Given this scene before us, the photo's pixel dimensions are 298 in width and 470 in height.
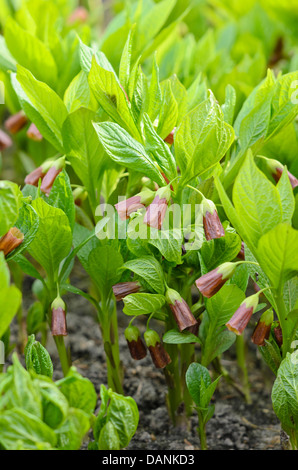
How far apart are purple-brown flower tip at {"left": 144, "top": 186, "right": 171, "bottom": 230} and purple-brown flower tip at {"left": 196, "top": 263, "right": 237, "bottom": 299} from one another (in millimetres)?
123

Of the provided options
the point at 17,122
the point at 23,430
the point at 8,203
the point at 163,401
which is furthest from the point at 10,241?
the point at 17,122

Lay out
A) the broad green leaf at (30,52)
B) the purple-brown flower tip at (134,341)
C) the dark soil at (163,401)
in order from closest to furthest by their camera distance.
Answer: the purple-brown flower tip at (134,341) < the dark soil at (163,401) < the broad green leaf at (30,52)

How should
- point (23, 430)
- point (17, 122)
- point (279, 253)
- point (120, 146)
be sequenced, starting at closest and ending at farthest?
point (23, 430), point (279, 253), point (120, 146), point (17, 122)

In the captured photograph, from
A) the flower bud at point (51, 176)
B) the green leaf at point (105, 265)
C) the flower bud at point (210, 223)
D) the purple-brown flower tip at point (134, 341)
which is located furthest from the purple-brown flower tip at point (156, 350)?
the flower bud at point (51, 176)

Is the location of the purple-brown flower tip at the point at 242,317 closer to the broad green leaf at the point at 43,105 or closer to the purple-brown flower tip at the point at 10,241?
Answer: the purple-brown flower tip at the point at 10,241

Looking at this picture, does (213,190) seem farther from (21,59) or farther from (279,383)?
(21,59)

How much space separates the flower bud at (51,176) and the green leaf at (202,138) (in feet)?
0.96

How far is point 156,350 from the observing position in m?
1.19

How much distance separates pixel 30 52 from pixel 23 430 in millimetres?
1070

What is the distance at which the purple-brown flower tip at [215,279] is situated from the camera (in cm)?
102

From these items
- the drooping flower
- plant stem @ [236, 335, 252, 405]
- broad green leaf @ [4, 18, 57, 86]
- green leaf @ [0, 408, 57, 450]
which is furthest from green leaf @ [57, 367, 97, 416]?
broad green leaf @ [4, 18, 57, 86]

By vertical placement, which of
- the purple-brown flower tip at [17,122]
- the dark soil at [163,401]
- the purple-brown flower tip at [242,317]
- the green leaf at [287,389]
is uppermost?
the purple-brown flower tip at [17,122]

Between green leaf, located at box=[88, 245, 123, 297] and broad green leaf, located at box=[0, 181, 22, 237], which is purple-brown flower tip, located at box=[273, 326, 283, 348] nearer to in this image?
green leaf, located at box=[88, 245, 123, 297]

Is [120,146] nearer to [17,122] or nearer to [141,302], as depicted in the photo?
[141,302]
